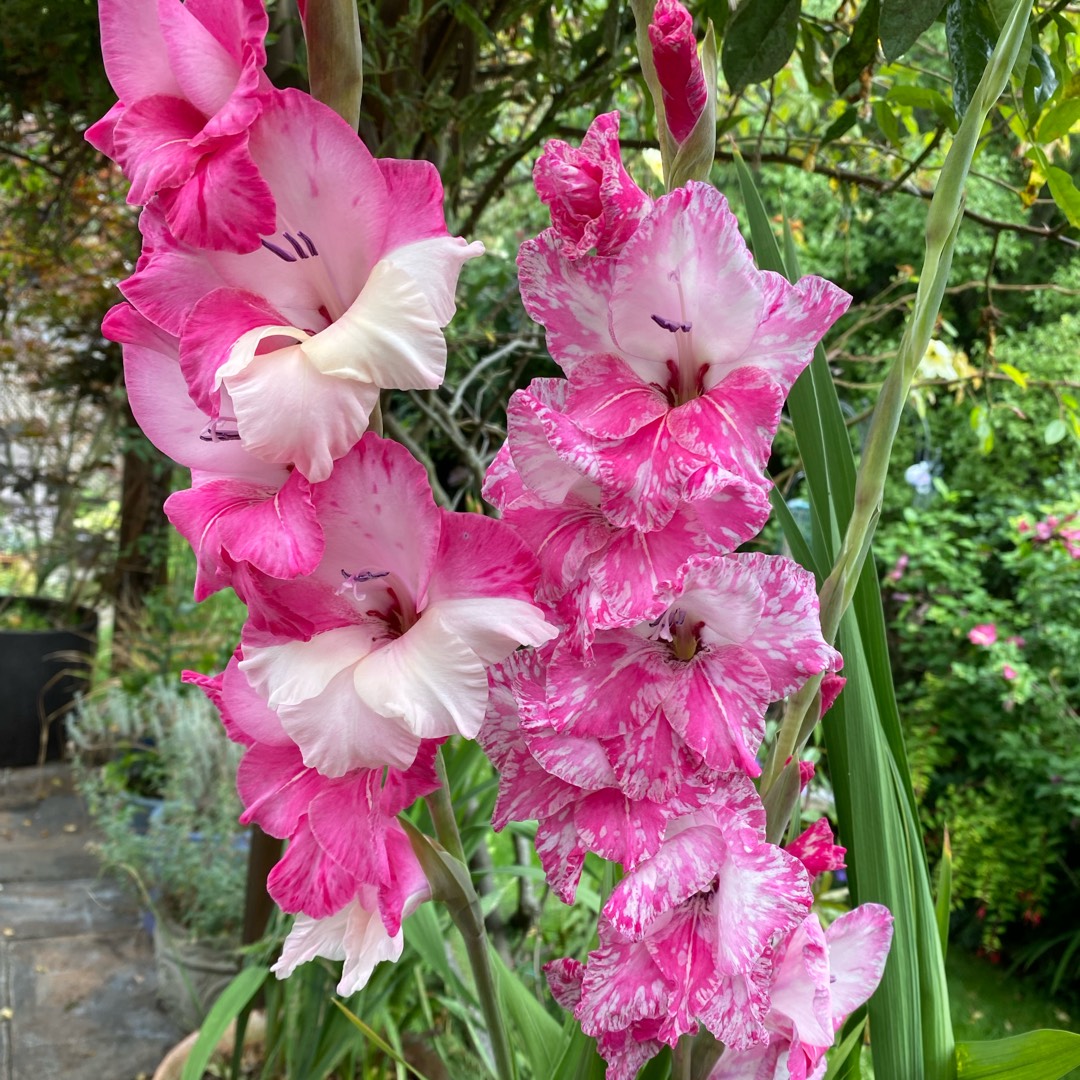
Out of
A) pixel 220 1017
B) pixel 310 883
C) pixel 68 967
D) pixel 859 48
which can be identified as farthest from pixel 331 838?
pixel 68 967

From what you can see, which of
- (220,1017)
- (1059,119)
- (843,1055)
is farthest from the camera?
(220,1017)

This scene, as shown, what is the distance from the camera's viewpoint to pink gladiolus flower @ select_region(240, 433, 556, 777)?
33 cm

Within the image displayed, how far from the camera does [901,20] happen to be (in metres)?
0.52

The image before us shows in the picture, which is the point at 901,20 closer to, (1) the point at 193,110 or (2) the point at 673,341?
(2) the point at 673,341

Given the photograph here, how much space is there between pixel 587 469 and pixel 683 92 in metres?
0.14

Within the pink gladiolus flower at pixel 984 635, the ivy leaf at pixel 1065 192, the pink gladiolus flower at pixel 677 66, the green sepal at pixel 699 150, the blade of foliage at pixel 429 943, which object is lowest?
the pink gladiolus flower at pixel 984 635

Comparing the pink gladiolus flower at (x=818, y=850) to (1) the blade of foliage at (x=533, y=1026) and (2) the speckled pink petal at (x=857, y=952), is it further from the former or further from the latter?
(1) the blade of foliage at (x=533, y=1026)

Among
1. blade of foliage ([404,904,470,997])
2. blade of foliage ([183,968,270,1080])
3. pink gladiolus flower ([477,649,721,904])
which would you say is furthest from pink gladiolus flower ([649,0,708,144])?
blade of foliage ([183,968,270,1080])

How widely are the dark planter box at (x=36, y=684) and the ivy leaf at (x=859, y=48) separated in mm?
3080

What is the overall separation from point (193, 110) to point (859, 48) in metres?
0.51

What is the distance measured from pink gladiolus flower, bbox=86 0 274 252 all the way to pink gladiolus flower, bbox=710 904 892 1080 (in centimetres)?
36

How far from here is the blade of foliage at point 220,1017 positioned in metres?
0.88

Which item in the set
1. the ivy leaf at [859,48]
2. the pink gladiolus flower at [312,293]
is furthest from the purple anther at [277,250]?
the ivy leaf at [859,48]

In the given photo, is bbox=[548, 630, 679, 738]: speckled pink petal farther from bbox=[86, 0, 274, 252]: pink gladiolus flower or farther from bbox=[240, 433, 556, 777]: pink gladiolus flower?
bbox=[86, 0, 274, 252]: pink gladiolus flower
